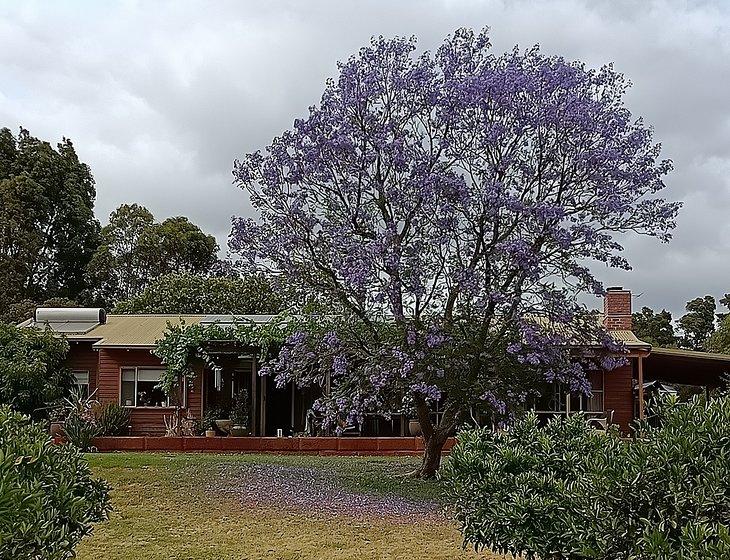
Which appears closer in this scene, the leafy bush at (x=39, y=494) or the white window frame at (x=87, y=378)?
the leafy bush at (x=39, y=494)

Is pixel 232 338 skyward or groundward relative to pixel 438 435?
skyward

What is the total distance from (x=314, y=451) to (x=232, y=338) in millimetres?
3593

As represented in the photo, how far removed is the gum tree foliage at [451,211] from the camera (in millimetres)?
12352

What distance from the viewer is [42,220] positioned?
38469 millimetres

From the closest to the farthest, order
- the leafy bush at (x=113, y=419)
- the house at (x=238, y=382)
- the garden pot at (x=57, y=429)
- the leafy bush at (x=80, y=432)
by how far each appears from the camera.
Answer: the leafy bush at (x=80, y=432), the garden pot at (x=57, y=429), the leafy bush at (x=113, y=419), the house at (x=238, y=382)

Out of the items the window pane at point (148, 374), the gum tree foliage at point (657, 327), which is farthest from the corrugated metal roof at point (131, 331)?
the gum tree foliage at point (657, 327)

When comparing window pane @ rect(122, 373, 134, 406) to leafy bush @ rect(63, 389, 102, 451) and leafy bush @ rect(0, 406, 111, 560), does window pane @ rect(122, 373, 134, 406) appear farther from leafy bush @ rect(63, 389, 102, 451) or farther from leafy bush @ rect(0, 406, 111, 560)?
leafy bush @ rect(0, 406, 111, 560)

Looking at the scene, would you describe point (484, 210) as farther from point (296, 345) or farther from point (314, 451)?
point (314, 451)

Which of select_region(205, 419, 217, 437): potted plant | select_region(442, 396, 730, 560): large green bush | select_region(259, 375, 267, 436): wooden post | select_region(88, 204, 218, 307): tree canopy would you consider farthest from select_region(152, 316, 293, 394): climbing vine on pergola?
select_region(88, 204, 218, 307): tree canopy

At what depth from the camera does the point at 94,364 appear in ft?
78.6

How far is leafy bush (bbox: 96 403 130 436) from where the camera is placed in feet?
67.2

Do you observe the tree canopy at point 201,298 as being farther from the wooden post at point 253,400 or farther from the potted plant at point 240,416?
the potted plant at point 240,416

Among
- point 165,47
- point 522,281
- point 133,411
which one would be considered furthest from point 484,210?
point 133,411

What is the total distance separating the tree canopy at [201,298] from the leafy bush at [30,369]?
12.9 m
